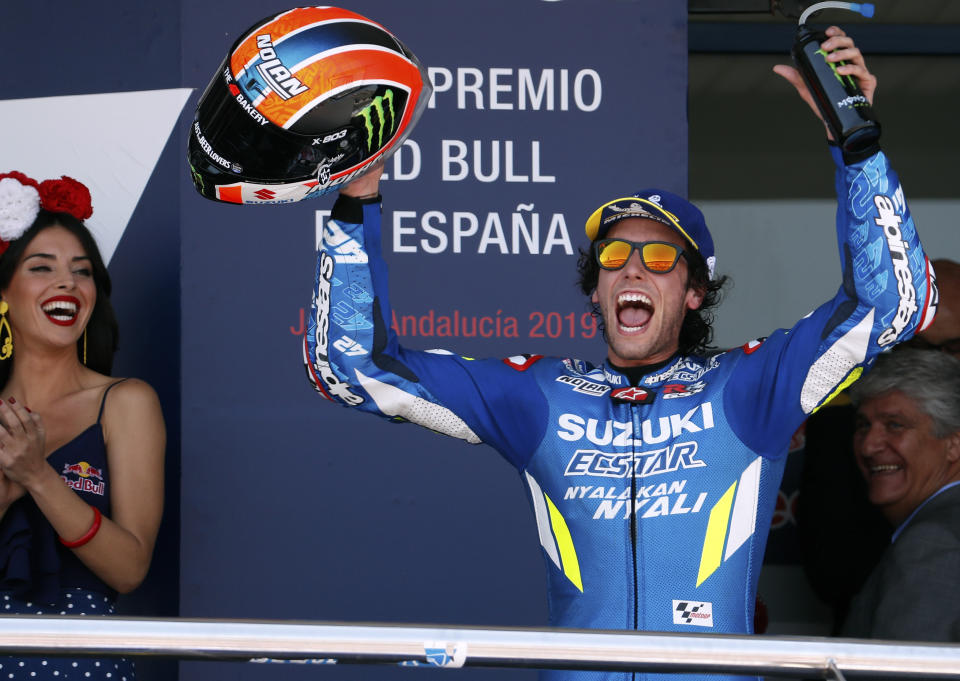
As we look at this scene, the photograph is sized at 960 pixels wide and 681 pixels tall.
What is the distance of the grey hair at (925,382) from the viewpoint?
9.64ft

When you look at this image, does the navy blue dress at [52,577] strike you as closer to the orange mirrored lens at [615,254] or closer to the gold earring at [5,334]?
the gold earring at [5,334]

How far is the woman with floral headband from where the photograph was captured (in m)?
2.40

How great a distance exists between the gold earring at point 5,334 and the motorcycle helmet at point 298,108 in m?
1.05

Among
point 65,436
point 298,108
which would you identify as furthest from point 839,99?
point 65,436

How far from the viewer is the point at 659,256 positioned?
2188 mm

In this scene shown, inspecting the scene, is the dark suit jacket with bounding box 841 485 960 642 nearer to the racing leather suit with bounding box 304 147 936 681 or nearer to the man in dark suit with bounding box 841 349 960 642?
the man in dark suit with bounding box 841 349 960 642

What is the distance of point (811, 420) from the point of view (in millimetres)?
3617

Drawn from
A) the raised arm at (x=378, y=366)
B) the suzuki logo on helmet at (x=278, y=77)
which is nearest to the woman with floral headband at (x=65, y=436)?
the raised arm at (x=378, y=366)

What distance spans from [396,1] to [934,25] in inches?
92.5

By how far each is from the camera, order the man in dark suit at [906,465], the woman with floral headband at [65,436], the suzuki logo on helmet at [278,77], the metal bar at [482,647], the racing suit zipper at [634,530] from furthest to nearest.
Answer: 1. the man in dark suit at [906,465]
2. the woman with floral headband at [65,436]
3. the racing suit zipper at [634,530]
4. the suzuki logo on helmet at [278,77]
5. the metal bar at [482,647]

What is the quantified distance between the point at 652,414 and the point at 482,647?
90 centimetres

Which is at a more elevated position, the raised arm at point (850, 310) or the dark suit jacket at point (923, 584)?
the raised arm at point (850, 310)

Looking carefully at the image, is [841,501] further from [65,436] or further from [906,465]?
[65,436]

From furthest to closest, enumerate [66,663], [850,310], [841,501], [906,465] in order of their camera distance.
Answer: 1. [841,501]
2. [906,465]
3. [66,663]
4. [850,310]
